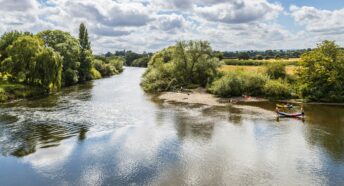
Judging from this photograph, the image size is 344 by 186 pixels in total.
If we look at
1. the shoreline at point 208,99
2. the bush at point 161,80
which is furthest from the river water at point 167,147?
the bush at point 161,80

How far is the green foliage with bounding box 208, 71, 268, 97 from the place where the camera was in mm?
57331

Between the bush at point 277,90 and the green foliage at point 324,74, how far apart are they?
2558 mm

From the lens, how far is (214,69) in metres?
69.9

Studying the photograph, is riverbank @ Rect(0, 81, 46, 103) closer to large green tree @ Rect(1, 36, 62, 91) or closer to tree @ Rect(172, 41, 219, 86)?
large green tree @ Rect(1, 36, 62, 91)

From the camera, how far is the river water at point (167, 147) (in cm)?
2148

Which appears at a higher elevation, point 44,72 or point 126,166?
point 44,72

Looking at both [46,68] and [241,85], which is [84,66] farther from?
[241,85]

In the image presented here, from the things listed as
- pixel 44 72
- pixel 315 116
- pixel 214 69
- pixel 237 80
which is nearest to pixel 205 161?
pixel 315 116

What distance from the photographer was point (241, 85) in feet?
189

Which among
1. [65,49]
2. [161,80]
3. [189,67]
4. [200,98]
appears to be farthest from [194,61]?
[65,49]

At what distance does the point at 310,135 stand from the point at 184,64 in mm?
43195

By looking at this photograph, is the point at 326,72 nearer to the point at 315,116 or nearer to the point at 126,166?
the point at 315,116

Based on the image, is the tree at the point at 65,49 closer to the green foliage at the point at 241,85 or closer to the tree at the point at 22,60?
the tree at the point at 22,60

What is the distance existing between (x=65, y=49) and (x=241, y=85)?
45.0 meters
